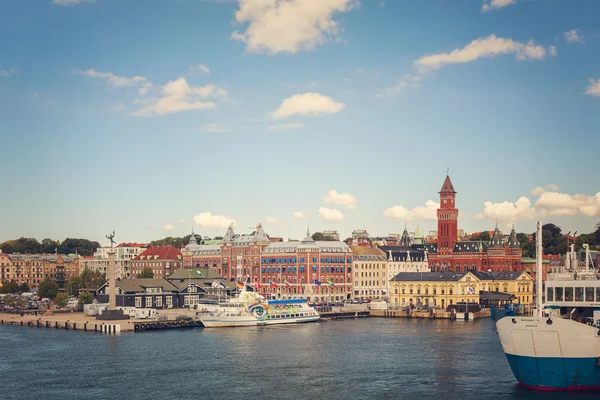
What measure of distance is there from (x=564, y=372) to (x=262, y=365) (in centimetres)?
3082

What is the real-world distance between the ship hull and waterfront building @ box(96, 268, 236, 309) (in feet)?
282

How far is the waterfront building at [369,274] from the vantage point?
7318 inches

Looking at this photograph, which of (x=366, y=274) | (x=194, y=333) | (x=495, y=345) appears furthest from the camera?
(x=366, y=274)

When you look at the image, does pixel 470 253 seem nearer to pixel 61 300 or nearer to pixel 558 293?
pixel 61 300

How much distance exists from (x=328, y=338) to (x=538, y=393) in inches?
1836

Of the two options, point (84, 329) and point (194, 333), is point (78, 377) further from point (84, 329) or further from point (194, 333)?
point (84, 329)

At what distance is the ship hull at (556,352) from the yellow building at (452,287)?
8343 centimetres

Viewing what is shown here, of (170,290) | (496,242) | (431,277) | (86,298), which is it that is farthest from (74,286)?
(496,242)

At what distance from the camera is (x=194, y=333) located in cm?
11619

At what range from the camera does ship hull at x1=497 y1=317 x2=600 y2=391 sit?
61625mm

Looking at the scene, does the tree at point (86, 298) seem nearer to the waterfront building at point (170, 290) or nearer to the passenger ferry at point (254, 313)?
the waterfront building at point (170, 290)

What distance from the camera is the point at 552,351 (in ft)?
204

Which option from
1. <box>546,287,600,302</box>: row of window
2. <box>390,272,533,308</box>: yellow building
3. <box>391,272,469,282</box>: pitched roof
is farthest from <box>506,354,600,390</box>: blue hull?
<box>391,272,469,282</box>: pitched roof

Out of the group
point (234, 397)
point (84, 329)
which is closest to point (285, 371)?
point (234, 397)
